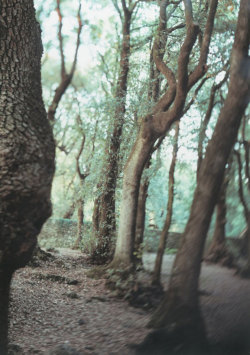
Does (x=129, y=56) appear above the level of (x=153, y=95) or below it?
above

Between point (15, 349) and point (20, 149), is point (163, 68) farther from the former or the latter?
point (15, 349)

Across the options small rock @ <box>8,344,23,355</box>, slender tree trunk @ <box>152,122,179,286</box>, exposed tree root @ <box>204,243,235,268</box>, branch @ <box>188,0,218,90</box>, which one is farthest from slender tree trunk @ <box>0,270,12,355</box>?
branch @ <box>188,0,218,90</box>

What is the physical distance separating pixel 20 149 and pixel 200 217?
2186 mm

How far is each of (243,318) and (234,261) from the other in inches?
46.7

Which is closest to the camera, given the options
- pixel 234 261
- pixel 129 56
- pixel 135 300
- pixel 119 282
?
pixel 234 261

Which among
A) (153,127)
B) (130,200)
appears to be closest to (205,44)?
(153,127)

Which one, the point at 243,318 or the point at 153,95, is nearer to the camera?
the point at 243,318

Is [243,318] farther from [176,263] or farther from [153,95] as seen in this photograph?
[153,95]

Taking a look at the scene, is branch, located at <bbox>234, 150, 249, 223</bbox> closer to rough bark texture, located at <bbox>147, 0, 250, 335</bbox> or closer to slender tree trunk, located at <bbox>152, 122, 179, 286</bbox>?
slender tree trunk, located at <bbox>152, 122, 179, 286</bbox>

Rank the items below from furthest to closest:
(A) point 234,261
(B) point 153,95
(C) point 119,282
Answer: (B) point 153,95 → (C) point 119,282 → (A) point 234,261

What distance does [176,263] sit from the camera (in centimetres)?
443

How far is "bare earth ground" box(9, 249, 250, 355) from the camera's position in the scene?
4699 mm

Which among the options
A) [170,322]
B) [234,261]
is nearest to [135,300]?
[234,261]

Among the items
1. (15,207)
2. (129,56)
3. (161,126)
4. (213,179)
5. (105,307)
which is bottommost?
(105,307)
